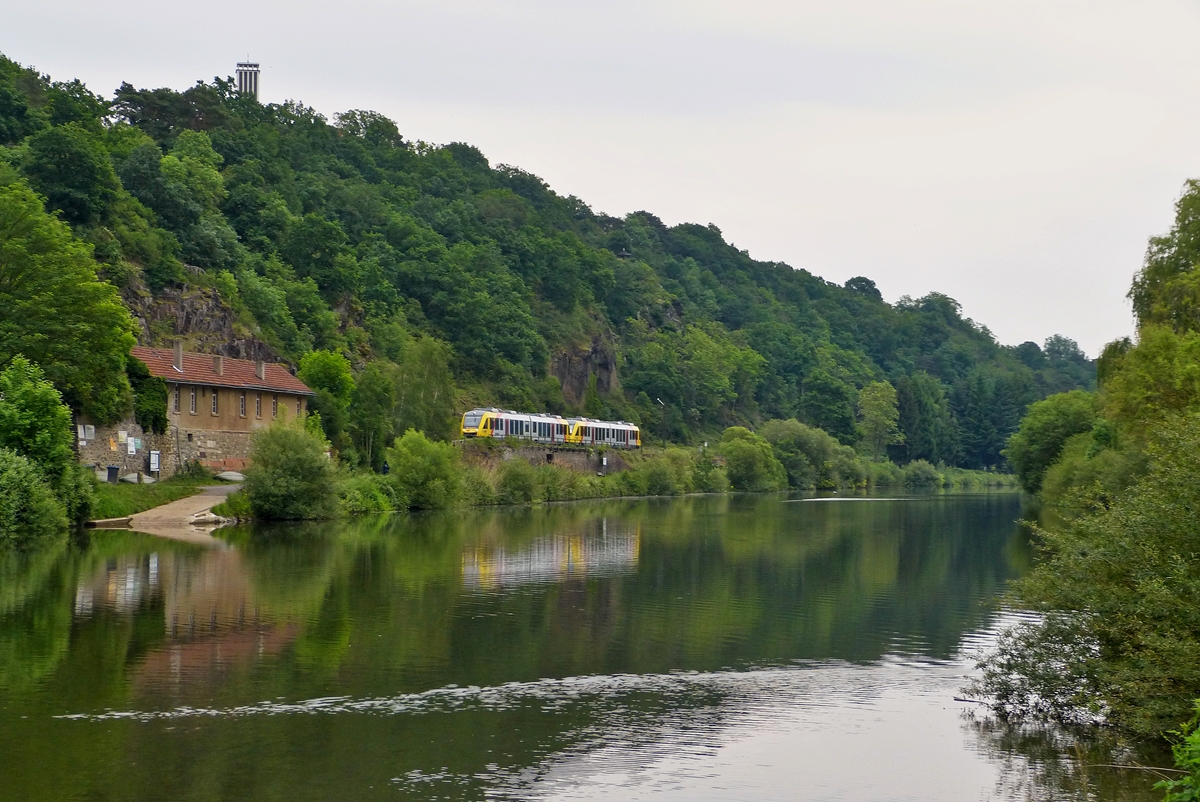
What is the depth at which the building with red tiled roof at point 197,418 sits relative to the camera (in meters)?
55.0

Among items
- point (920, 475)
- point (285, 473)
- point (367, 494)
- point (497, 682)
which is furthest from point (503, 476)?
point (920, 475)

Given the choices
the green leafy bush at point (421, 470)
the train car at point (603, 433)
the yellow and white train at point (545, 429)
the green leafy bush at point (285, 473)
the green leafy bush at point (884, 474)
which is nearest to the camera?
the green leafy bush at point (285, 473)

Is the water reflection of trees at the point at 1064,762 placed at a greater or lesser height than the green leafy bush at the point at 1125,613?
lesser

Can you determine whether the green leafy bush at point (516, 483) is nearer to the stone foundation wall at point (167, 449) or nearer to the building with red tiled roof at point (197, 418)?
the building with red tiled roof at point (197, 418)

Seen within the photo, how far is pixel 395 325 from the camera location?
100562 millimetres

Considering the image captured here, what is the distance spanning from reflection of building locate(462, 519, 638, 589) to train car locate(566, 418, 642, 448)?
146ft

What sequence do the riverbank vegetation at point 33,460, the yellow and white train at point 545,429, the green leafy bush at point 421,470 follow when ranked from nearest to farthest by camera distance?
1. the riverbank vegetation at point 33,460
2. the green leafy bush at point 421,470
3. the yellow and white train at point 545,429

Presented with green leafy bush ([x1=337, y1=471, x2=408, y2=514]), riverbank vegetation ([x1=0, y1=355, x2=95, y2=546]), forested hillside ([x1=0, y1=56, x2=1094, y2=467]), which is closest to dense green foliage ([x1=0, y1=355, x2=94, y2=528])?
riverbank vegetation ([x1=0, y1=355, x2=95, y2=546])

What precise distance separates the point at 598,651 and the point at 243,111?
12380cm

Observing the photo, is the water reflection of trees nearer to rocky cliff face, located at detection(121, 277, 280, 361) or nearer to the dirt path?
the dirt path

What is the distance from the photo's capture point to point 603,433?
103625 millimetres

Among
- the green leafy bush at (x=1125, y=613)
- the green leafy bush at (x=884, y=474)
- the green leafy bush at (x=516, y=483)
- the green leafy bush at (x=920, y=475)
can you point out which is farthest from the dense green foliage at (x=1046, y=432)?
the green leafy bush at (x=1125, y=613)

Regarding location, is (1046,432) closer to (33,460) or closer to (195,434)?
(195,434)

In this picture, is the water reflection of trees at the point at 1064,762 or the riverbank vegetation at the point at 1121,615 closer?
the water reflection of trees at the point at 1064,762
